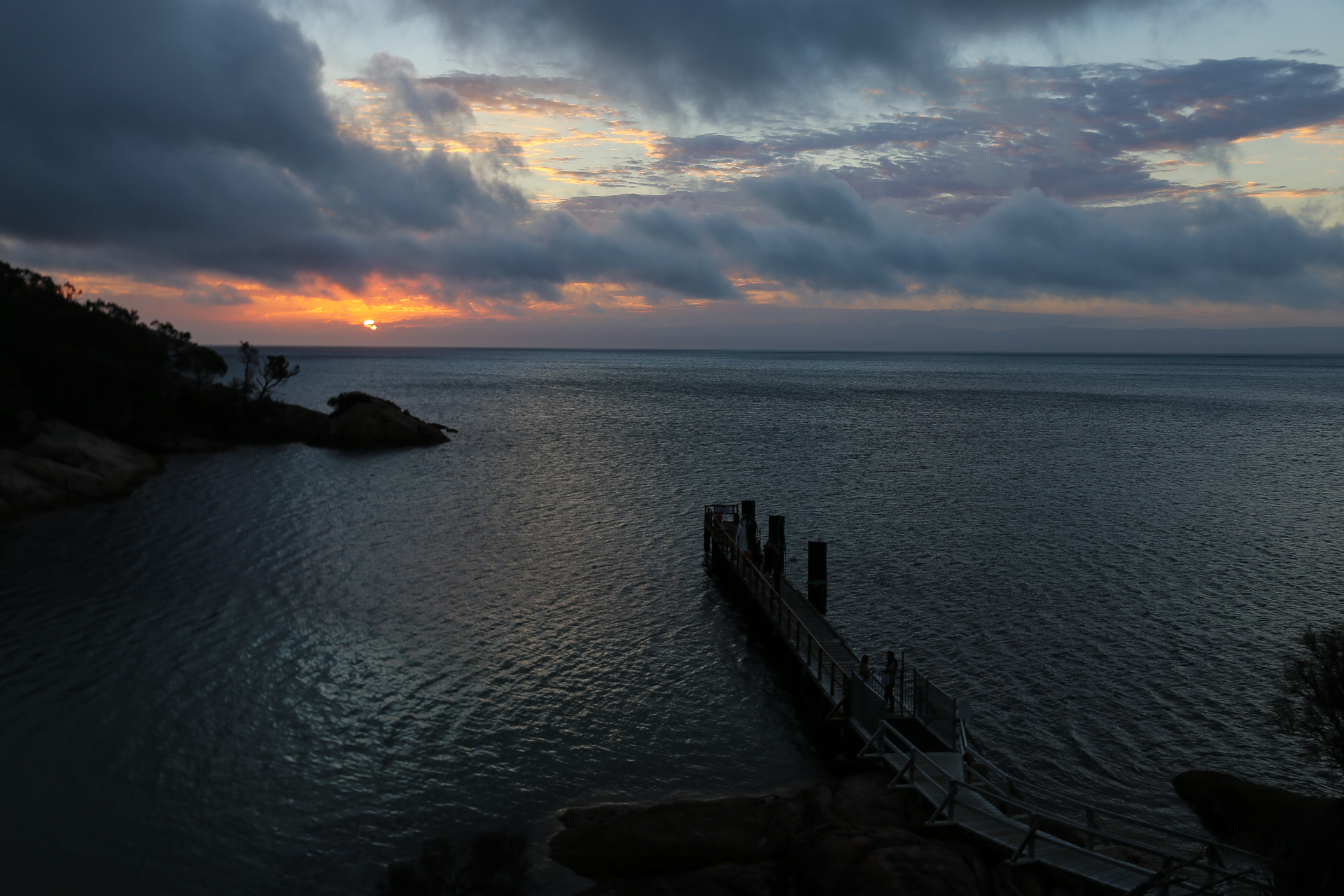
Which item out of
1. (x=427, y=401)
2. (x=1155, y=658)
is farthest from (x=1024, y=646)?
(x=427, y=401)

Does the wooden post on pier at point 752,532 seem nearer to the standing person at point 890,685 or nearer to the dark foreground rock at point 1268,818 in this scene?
the standing person at point 890,685

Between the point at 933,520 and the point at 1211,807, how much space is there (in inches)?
1038

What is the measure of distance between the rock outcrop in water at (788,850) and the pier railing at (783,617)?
4485mm

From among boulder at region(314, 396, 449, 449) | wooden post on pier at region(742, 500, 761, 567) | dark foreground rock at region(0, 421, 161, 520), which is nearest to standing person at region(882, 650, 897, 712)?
wooden post on pier at region(742, 500, 761, 567)

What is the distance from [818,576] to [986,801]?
503 inches

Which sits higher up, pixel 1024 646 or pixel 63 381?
pixel 63 381

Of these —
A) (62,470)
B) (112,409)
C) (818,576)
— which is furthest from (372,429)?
(818,576)

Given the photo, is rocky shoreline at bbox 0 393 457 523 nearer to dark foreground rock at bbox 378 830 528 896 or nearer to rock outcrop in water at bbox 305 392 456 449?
rock outcrop in water at bbox 305 392 456 449

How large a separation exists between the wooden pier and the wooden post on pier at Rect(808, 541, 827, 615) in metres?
0.64

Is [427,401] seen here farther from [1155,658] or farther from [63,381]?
[1155,658]

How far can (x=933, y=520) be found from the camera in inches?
1719

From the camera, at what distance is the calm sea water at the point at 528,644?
1739 cm

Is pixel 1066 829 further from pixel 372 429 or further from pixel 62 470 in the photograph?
pixel 372 429

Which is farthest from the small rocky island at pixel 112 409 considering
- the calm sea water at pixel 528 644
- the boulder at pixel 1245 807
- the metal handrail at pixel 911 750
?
the boulder at pixel 1245 807
